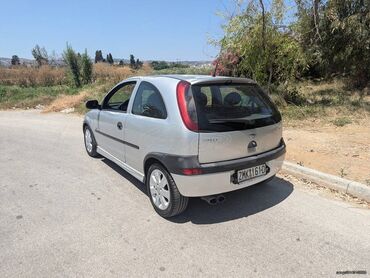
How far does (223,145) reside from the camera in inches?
131

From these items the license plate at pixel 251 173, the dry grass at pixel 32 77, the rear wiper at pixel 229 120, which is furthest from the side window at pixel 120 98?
the dry grass at pixel 32 77

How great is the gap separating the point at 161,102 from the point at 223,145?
875mm

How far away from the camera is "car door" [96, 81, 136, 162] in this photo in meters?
4.46

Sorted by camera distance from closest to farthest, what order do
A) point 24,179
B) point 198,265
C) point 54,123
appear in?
point 198,265, point 24,179, point 54,123

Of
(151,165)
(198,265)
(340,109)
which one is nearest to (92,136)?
(151,165)

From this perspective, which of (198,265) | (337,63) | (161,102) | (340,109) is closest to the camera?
(198,265)

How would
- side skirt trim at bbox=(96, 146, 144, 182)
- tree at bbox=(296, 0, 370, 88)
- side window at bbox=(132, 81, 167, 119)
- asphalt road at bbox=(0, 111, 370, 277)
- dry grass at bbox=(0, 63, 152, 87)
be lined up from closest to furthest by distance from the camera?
asphalt road at bbox=(0, 111, 370, 277) < side window at bbox=(132, 81, 167, 119) < side skirt trim at bbox=(96, 146, 144, 182) < tree at bbox=(296, 0, 370, 88) < dry grass at bbox=(0, 63, 152, 87)

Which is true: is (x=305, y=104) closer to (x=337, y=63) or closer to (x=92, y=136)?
(x=337, y=63)

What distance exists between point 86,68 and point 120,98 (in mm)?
19842

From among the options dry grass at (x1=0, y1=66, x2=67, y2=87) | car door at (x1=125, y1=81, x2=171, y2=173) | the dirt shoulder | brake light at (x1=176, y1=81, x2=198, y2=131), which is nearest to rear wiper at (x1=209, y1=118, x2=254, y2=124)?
brake light at (x1=176, y1=81, x2=198, y2=131)

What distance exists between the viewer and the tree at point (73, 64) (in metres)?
22.8

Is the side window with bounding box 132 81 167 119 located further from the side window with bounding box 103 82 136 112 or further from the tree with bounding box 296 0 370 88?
the tree with bounding box 296 0 370 88

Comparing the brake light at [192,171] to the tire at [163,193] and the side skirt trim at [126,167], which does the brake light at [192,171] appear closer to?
the tire at [163,193]

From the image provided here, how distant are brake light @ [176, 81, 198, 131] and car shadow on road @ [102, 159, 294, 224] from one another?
44.8 inches
